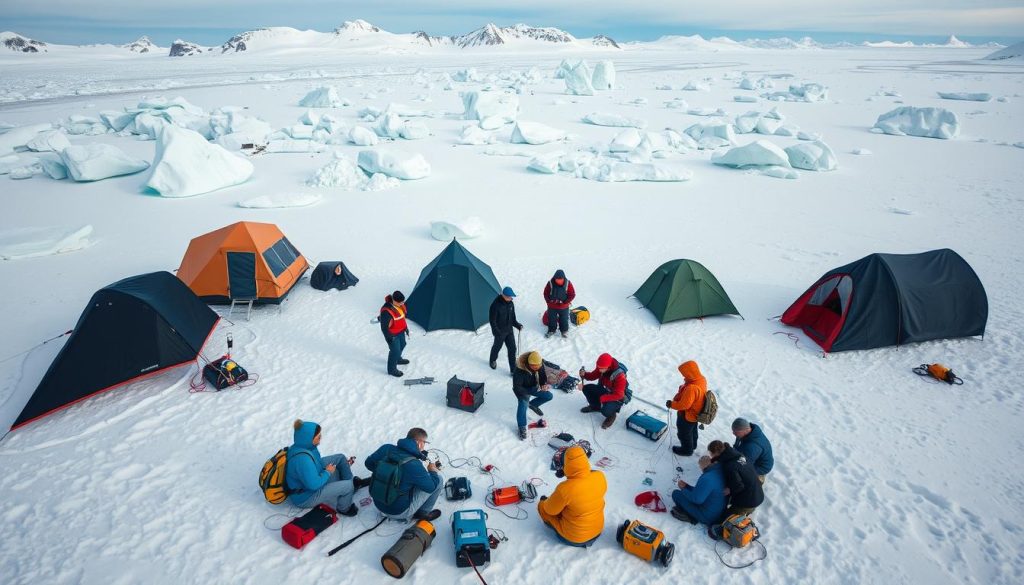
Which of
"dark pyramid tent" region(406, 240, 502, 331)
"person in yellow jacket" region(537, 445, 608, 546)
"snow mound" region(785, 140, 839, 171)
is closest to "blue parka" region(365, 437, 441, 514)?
"person in yellow jacket" region(537, 445, 608, 546)

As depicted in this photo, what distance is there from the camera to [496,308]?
27.6 feet

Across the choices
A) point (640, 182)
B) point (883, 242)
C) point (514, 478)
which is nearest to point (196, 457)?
point (514, 478)

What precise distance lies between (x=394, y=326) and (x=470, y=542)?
13.1ft

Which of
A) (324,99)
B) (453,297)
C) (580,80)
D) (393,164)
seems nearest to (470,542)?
(453,297)

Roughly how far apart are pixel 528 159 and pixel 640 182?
21.2ft

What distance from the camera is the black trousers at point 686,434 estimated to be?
22.2ft

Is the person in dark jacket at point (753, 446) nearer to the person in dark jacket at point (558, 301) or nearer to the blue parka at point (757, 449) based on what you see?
the blue parka at point (757, 449)

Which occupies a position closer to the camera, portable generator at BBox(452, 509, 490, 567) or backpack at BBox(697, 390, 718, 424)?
portable generator at BBox(452, 509, 490, 567)

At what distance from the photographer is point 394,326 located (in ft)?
27.4

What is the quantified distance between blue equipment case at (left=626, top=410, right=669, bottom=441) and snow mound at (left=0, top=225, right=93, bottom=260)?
603 inches

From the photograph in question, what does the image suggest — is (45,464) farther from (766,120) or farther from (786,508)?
(766,120)

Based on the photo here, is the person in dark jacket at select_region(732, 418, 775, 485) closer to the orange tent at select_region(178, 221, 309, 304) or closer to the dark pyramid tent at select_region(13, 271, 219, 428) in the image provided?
the dark pyramid tent at select_region(13, 271, 219, 428)

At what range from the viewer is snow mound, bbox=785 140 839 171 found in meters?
22.2

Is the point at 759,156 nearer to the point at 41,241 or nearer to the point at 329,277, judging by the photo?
the point at 329,277
